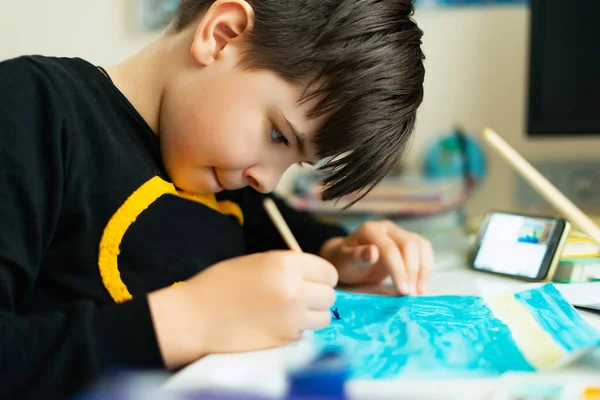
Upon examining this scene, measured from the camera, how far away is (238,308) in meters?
0.39

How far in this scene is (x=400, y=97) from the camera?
1.68ft

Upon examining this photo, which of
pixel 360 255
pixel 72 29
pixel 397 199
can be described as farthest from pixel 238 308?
pixel 72 29

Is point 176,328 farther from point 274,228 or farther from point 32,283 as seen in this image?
point 274,228

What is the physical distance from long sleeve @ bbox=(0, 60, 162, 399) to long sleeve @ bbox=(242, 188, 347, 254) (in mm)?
321

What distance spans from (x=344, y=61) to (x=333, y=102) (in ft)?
0.10

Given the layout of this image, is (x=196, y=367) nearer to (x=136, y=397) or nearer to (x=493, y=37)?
(x=136, y=397)

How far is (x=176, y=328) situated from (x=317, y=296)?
0.31ft

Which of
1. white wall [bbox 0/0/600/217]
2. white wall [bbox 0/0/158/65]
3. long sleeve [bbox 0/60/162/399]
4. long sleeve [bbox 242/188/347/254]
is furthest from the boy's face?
white wall [bbox 0/0/158/65]

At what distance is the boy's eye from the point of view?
50 cm

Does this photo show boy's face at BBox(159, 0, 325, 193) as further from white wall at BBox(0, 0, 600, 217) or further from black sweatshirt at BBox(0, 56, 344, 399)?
white wall at BBox(0, 0, 600, 217)

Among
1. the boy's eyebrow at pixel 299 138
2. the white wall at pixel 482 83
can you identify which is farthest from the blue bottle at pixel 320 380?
the white wall at pixel 482 83

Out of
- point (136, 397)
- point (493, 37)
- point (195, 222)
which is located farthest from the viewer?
point (493, 37)

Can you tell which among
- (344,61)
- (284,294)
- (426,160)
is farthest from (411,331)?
(426,160)

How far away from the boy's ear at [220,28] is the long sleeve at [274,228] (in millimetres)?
252
